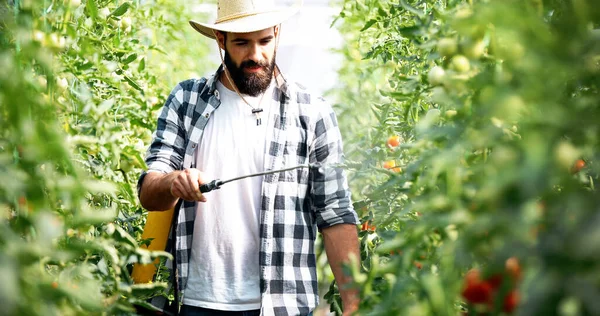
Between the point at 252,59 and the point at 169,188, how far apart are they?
1.55ft

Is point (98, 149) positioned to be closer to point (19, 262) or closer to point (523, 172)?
point (19, 262)

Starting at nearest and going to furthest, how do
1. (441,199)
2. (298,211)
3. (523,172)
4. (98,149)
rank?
1. (523,172)
2. (441,199)
3. (98,149)
4. (298,211)

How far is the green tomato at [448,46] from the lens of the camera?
114 centimetres

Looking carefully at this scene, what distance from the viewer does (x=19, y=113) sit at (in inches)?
32.0

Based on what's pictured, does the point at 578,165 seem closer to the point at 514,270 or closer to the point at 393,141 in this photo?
the point at 514,270

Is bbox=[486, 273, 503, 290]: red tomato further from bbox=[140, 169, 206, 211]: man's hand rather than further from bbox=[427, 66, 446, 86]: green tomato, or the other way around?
bbox=[140, 169, 206, 211]: man's hand

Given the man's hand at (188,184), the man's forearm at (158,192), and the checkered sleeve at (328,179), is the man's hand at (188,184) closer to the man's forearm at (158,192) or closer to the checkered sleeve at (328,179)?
the man's forearm at (158,192)

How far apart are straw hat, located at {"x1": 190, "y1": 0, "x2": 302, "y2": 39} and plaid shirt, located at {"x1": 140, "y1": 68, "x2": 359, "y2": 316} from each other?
170 mm

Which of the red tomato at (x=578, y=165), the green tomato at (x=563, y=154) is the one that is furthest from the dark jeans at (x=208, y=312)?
the green tomato at (x=563, y=154)

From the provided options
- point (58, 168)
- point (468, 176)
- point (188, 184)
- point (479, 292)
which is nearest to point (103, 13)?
point (188, 184)

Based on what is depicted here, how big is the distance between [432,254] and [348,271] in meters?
0.13

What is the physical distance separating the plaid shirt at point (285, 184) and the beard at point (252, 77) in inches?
2.2

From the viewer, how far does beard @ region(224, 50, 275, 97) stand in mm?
2131

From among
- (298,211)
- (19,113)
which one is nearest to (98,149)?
(19,113)
